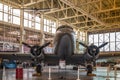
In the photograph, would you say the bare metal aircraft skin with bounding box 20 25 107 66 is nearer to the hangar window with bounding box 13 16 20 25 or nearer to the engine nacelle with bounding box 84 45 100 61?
the engine nacelle with bounding box 84 45 100 61

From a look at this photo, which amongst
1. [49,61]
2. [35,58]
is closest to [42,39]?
[49,61]

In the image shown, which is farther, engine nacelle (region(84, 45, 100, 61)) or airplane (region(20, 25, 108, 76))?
engine nacelle (region(84, 45, 100, 61))

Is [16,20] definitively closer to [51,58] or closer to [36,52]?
[51,58]

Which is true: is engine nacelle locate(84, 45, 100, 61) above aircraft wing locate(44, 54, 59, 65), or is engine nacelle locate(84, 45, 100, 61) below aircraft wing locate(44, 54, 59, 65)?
above

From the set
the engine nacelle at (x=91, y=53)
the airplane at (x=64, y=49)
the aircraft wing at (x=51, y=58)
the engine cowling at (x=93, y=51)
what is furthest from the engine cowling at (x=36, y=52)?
the engine cowling at (x=93, y=51)

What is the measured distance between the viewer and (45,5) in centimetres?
4409

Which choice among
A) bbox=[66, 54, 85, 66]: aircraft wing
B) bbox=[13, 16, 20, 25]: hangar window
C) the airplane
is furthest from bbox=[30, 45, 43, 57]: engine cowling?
bbox=[13, 16, 20, 25]: hangar window

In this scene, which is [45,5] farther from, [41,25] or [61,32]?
[61,32]

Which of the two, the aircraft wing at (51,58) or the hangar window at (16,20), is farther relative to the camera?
the hangar window at (16,20)

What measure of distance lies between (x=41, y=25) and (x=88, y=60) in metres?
26.3

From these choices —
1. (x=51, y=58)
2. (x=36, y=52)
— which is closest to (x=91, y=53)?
(x=51, y=58)

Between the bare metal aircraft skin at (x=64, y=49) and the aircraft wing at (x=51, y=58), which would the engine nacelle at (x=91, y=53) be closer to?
the bare metal aircraft skin at (x=64, y=49)

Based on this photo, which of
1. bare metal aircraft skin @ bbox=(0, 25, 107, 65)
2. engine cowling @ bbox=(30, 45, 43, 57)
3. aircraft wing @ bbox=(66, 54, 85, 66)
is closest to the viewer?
engine cowling @ bbox=(30, 45, 43, 57)

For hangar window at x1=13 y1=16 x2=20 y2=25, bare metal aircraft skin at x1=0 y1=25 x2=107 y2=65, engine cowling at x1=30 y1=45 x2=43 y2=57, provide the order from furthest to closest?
hangar window at x1=13 y1=16 x2=20 y2=25 → bare metal aircraft skin at x1=0 y1=25 x2=107 y2=65 → engine cowling at x1=30 y1=45 x2=43 y2=57
